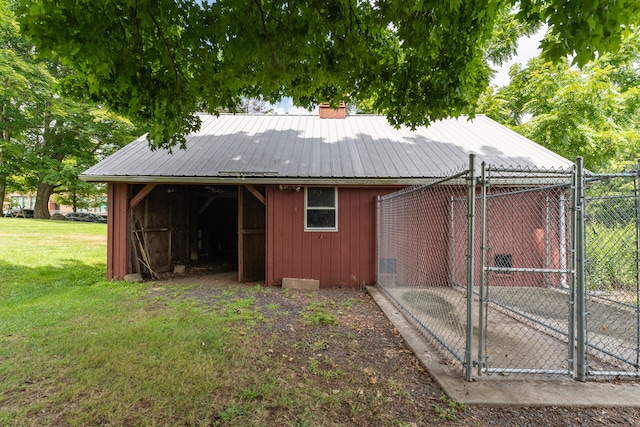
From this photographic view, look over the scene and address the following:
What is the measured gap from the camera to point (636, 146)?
424 inches

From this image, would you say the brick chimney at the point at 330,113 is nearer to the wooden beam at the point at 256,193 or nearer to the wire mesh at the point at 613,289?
the wooden beam at the point at 256,193

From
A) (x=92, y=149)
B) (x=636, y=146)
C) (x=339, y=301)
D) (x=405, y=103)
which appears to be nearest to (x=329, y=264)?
(x=339, y=301)

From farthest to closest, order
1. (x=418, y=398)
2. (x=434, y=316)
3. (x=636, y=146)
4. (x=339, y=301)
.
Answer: (x=636, y=146) → (x=339, y=301) → (x=434, y=316) → (x=418, y=398)

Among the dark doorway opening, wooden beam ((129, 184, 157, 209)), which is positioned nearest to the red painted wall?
wooden beam ((129, 184, 157, 209))

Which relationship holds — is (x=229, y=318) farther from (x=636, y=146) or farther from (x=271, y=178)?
(x=636, y=146)

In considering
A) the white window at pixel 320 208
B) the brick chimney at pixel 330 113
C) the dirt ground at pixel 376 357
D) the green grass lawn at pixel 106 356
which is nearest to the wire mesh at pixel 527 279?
the dirt ground at pixel 376 357

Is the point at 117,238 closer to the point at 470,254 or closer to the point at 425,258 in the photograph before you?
the point at 425,258

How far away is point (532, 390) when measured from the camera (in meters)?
2.70

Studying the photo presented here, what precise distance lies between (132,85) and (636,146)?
14.6 meters

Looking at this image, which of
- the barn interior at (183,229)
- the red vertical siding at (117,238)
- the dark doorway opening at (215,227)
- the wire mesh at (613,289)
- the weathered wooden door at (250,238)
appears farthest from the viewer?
the dark doorway opening at (215,227)

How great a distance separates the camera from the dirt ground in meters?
2.40

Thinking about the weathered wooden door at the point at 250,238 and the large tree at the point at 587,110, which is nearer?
the weathered wooden door at the point at 250,238

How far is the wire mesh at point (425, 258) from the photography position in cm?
458

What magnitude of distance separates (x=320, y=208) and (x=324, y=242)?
2.48 ft
